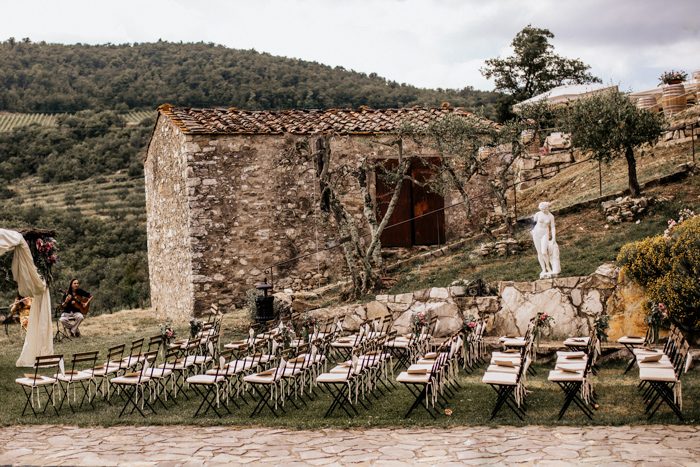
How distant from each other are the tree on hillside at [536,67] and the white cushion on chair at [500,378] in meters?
24.5

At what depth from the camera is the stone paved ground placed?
6.93 m

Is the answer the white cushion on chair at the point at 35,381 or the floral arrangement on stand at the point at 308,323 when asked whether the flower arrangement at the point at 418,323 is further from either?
the white cushion on chair at the point at 35,381

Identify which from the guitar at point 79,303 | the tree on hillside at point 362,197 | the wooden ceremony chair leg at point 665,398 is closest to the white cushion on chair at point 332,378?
the wooden ceremony chair leg at point 665,398

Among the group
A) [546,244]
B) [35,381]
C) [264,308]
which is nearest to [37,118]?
[264,308]

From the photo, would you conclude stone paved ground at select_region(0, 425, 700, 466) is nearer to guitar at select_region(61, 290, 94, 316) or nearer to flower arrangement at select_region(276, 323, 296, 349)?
flower arrangement at select_region(276, 323, 296, 349)

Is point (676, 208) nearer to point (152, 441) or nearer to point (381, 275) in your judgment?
point (381, 275)

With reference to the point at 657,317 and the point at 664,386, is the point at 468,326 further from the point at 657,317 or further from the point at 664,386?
the point at 664,386

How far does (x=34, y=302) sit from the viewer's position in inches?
463

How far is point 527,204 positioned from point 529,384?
11.0 meters

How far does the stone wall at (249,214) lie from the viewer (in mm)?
17812

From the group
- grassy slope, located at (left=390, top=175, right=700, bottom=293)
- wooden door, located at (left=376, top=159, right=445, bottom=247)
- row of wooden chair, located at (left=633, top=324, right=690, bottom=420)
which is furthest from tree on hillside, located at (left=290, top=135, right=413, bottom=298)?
row of wooden chair, located at (left=633, top=324, right=690, bottom=420)

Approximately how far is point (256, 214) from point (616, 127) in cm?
843

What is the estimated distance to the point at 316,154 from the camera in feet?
58.3

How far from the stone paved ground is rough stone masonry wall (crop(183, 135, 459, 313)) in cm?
946
